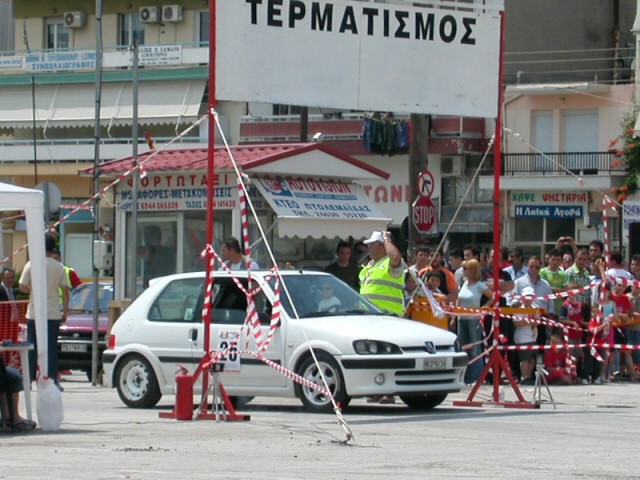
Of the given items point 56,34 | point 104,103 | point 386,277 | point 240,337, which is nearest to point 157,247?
point 386,277

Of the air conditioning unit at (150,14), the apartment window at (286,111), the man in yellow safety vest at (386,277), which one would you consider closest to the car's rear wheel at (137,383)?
the man in yellow safety vest at (386,277)

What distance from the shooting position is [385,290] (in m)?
17.9

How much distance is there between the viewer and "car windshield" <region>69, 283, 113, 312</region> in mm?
24016

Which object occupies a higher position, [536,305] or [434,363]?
[536,305]

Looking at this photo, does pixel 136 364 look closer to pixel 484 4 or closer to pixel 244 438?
pixel 244 438

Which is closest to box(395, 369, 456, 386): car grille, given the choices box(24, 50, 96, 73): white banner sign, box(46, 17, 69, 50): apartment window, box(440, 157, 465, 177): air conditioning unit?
box(440, 157, 465, 177): air conditioning unit

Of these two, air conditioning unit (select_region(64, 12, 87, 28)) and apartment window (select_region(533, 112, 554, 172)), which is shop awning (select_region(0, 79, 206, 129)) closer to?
air conditioning unit (select_region(64, 12, 87, 28))

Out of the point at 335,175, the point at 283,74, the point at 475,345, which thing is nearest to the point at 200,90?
the point at 335,175

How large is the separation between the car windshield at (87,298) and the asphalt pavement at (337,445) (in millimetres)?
6649

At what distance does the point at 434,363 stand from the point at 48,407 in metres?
4.09

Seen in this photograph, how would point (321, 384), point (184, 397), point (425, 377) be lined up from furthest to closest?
point (321, 384) → point (425, 377) → point (184, 397)

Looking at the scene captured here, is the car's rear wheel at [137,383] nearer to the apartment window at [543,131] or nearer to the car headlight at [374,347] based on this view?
the car headlight at [374,347]

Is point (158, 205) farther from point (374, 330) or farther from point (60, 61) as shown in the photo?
point (60, 61)

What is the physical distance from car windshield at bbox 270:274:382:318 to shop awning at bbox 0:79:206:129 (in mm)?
34563
